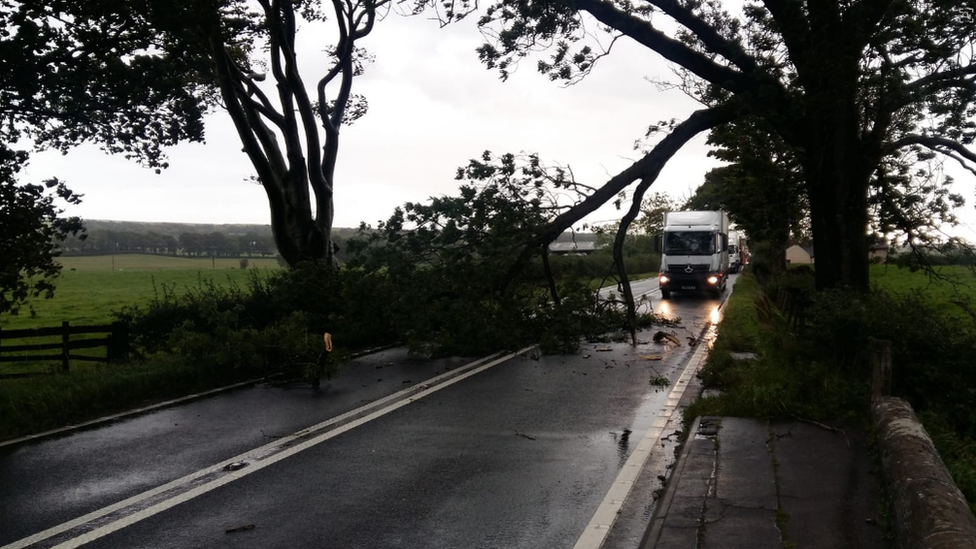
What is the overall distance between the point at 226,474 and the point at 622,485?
3402mm

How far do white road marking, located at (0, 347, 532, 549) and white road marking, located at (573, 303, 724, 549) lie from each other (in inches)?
123

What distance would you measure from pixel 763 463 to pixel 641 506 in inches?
54.1

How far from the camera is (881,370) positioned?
773cm

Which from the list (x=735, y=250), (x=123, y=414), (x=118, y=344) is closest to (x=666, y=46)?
(x=123, y=414)

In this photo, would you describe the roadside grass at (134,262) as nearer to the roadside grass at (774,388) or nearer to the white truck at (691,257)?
the white truck at (691,257)

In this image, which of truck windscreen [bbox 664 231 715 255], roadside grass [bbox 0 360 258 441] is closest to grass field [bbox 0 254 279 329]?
roadside grass [bbox 0 360 258 441]

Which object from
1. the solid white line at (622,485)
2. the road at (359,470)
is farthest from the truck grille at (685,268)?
the solid white line at (622,485)

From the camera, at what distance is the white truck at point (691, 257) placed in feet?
104

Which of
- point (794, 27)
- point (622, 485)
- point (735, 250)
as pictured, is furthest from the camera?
point (735, 250)

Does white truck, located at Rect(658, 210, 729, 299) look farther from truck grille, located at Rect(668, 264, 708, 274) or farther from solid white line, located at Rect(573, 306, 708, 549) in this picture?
solid white line, located at Rect(573, 306, 708, 549)

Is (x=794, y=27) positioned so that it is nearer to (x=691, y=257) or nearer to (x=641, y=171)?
(x=641, y=171)

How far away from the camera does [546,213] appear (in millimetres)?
14469

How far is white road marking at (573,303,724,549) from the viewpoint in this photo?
539 centimetres

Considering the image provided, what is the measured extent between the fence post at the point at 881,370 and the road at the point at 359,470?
205 cm
